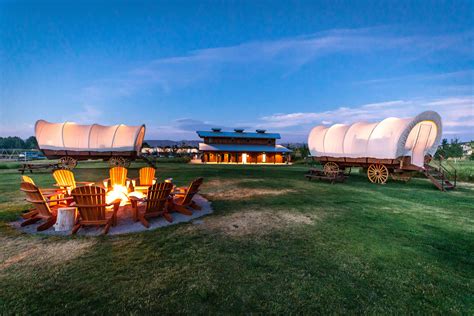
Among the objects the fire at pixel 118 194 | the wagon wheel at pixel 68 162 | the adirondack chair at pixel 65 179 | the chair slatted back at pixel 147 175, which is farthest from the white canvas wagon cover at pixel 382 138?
the wagon wheel at pixel 68 162

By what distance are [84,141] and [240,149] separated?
20.2 meters

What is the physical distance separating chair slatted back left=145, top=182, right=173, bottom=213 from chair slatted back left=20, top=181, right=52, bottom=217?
2.17 meters

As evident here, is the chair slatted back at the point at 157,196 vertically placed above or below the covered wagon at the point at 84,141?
below

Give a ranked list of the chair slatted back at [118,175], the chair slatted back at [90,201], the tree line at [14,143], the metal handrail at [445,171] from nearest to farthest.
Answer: the chair slatted back at [90,201]
the chair slatted back at [118,175]
the metal handrail at [445,171]
the tree line at [14,143]

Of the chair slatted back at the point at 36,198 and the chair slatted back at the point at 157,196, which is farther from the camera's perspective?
the chair slatted back at the point at 157,196

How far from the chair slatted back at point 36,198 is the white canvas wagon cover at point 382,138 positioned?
14.4 metres

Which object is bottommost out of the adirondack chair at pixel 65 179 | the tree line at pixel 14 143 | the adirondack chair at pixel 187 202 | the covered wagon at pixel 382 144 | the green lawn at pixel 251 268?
the green lawn at pixel 251 268

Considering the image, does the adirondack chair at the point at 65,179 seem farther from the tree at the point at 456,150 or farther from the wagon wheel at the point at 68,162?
the tree at the point at 456,150

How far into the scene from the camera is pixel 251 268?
3.32 m

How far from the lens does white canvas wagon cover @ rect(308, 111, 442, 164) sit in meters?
11.5

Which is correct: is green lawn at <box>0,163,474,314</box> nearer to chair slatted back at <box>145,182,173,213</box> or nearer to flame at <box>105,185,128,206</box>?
chair slatted back at <box>145,182,173,213</box>

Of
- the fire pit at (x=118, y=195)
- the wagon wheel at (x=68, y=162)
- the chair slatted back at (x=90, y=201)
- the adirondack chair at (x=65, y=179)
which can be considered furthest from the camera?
the wagon wheel at (x=68, y=162)

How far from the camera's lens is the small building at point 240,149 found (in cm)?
3306

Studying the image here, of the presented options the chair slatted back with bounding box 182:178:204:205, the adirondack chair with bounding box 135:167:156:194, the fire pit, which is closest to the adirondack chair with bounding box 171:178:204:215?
the chair slatted back with bounding box 182:178:204:205
